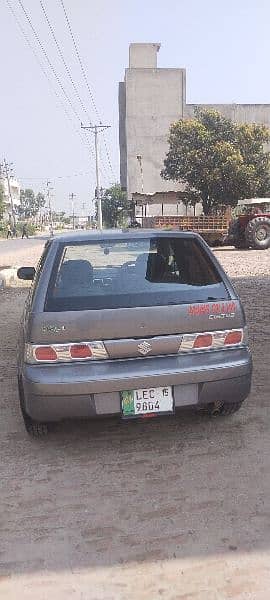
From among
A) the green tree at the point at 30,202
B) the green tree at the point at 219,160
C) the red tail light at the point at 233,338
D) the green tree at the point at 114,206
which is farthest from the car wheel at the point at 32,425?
the green tree at the point at 30,202

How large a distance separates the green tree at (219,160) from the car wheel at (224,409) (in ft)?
91.4

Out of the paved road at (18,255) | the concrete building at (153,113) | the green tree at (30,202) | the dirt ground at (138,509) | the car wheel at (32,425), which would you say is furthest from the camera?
the green tree at (30,202)

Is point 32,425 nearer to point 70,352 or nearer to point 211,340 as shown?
point 70,352

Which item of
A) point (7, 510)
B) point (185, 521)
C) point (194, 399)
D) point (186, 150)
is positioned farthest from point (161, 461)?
point (186, 150)

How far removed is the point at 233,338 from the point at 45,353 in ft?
3.93

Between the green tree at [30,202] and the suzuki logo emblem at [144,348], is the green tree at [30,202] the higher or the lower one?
the lower one

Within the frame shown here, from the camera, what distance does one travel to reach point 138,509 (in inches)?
112

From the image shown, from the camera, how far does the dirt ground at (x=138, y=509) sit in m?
2.33

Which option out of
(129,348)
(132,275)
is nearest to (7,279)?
(132,275)

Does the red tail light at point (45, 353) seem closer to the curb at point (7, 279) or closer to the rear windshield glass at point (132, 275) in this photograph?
the rear windshield glass at point (132, 275)

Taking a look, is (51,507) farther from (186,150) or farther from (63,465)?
(186,150)

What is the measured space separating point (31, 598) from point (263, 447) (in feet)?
6.00

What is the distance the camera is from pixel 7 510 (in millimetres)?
2883

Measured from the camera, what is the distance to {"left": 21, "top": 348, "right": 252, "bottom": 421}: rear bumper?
320cm
